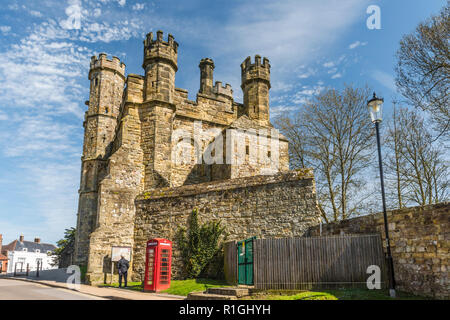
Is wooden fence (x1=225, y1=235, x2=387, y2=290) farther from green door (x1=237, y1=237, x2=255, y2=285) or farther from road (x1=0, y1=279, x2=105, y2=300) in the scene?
road (x1=0, y1=279, x2=105, y2=300)

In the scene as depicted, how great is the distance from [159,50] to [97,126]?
412 inches

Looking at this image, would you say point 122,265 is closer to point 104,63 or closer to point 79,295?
point 79,295

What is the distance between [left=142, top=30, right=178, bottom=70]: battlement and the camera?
20.0 m

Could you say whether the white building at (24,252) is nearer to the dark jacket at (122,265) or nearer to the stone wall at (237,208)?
the stone wall at (237,208)

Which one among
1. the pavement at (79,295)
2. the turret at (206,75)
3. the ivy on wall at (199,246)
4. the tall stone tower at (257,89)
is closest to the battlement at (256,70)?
the tall stone tower at (257,89)

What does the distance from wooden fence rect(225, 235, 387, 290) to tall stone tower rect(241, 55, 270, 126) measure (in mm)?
14721

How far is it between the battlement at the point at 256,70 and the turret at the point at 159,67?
6.03 metres

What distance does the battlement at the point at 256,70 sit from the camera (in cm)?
2425

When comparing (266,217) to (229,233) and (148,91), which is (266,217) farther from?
(148,91)

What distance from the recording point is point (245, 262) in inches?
422

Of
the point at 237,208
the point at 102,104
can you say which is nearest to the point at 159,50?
the point at 102,104

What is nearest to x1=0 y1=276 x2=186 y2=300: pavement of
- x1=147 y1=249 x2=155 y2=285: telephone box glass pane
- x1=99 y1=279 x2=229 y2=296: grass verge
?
x1=99 y1=279 x2=229 y2=296: grass verge
